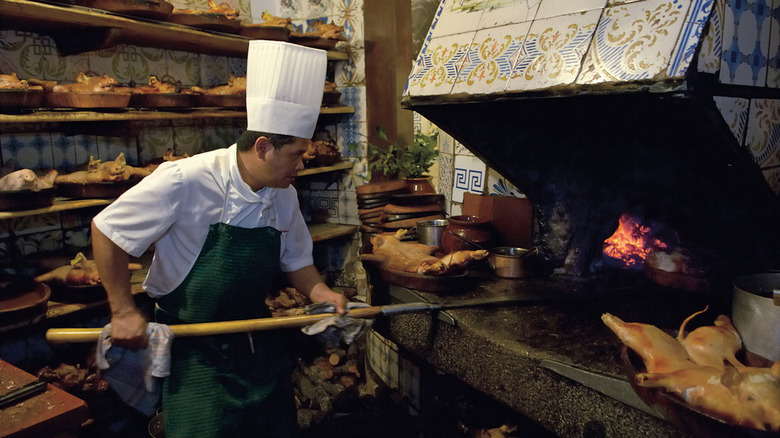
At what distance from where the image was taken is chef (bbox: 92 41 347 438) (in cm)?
245

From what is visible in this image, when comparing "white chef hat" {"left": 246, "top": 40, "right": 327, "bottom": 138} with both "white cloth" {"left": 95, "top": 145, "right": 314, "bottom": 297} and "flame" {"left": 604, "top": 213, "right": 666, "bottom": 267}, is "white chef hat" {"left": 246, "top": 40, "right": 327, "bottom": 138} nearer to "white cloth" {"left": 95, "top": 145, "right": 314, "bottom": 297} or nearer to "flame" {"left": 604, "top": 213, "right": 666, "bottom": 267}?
"white cloth" {"left": 95, "top": 145, "right": 314, "bottom": 297}

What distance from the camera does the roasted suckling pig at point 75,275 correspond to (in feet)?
12.1

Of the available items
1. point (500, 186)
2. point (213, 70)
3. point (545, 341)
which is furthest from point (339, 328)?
point (213, 70)

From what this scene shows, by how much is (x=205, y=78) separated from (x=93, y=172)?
194 centimetres

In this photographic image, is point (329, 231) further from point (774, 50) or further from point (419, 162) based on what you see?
point (774, 50)

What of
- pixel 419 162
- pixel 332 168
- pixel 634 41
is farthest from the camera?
pixel 332 168

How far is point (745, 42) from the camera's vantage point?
223 cm

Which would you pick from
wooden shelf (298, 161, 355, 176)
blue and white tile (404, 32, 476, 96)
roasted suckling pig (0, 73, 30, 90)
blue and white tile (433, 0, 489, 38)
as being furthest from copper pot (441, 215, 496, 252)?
roasted suckling pig (0, 73, 30, 90)

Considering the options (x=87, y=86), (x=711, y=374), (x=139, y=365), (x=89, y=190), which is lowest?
(x=139, y=365)

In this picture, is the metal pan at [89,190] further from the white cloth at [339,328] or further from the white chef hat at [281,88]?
the white cloth at [339,328]

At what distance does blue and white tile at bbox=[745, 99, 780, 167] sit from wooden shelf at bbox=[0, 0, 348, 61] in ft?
12.9

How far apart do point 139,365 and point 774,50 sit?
3154mm

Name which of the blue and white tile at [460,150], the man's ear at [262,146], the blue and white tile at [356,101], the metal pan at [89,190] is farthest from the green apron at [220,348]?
the blue and white tile at [356,101]

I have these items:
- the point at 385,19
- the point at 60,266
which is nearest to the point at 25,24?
the point at 60,266
